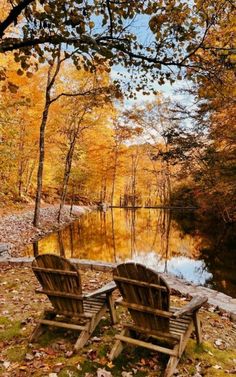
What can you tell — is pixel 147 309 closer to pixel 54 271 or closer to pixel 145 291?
pixel 145 291

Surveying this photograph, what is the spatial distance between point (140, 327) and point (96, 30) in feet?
12.3

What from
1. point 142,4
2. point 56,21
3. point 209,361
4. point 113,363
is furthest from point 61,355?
point 142,4

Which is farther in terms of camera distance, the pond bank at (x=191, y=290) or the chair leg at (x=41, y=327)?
the pond bank at (x=191, y=290)

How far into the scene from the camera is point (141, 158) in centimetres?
4616

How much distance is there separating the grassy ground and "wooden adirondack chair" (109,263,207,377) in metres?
0.22

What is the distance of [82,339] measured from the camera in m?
4.19

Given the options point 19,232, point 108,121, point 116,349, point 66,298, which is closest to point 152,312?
point 116,349

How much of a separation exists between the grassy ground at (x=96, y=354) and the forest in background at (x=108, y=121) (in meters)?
3.28

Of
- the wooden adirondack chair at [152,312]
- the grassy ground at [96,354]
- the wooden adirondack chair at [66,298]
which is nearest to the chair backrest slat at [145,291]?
the wooden adirondack chair at [152,312]

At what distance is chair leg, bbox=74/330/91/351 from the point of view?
4.12 m

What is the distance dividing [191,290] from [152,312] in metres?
3.17

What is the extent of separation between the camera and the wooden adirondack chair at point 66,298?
4.22m

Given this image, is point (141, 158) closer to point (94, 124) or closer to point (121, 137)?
point (121, 137)

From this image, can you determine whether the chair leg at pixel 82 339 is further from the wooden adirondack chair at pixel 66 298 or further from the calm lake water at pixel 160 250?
the calm lake water at pixel 160 250
